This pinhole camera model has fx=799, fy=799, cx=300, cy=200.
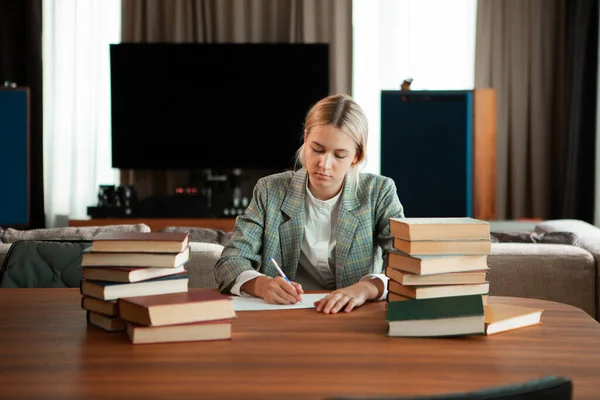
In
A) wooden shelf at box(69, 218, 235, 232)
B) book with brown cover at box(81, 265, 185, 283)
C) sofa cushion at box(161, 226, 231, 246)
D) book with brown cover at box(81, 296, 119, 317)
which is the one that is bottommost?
wooden shelf at box(69, 218, 235, 232)

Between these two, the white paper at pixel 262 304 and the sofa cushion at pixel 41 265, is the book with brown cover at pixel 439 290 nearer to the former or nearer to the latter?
the white paper at pixel 262 304

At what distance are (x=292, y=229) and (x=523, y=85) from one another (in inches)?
164

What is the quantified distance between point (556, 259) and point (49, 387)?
6.08 feet

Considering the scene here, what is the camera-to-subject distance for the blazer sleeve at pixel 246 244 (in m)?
1.96

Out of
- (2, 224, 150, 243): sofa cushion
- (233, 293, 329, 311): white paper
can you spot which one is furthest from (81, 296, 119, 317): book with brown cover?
(2, 224, 150, 243): sofa cushion

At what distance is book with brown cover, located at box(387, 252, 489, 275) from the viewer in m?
1.44

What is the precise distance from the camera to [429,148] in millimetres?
5195

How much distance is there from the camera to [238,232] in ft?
6.97

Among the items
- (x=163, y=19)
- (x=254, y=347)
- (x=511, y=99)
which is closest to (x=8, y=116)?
(x=163, y=19)

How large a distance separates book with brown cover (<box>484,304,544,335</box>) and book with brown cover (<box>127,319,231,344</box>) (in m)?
0.47

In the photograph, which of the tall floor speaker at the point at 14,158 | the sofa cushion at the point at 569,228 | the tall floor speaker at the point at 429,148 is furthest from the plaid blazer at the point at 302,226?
the tall floor speaker at the point at 14,158

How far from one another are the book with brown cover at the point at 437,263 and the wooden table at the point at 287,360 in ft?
0.41

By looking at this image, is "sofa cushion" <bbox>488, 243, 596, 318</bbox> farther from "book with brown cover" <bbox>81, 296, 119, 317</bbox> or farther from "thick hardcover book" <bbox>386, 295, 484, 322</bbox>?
"book with brown cover" <bbox>81, 296, 119, 317</bbox>

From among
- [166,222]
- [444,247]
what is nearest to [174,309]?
[444,247]
